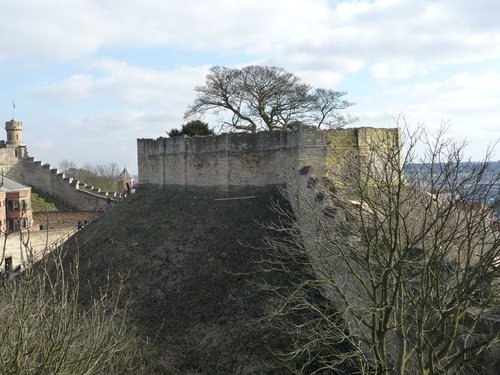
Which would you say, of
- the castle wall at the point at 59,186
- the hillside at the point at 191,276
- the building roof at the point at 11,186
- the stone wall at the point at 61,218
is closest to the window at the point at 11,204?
the building roof at the point at 11,186

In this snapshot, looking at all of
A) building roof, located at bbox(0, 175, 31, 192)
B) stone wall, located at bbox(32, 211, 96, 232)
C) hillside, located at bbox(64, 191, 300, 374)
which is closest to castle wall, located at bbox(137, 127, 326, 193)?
hillside, located at bbox(64, 191, 300, 374)

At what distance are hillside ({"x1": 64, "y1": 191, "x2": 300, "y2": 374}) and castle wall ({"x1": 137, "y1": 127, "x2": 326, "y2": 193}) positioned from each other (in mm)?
878

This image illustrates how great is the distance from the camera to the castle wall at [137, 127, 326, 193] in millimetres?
19859

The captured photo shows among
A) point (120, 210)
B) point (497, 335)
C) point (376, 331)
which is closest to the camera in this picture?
point (497, 335)

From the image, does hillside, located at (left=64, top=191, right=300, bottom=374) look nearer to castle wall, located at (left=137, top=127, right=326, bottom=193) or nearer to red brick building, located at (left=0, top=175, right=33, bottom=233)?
castle wall, located at (left=137, top=127, right=326, bottom=193)

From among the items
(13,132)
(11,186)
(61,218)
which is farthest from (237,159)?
(13,132)

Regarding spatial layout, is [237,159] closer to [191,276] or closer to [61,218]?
[191,276]

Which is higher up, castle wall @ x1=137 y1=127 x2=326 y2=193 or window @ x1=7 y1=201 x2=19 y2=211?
castle wall @ x1=137 y1=127 x2=326 y2=193

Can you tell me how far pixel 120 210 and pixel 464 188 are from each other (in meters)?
20.4

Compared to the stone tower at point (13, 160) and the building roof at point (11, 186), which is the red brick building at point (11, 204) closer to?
the building roof at point (11, 186)

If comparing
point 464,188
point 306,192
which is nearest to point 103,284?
point 306,192

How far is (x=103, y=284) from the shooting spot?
20.5 metres

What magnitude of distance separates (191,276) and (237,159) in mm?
6190

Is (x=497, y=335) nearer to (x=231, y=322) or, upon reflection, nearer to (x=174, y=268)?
(x=231, y=322)
